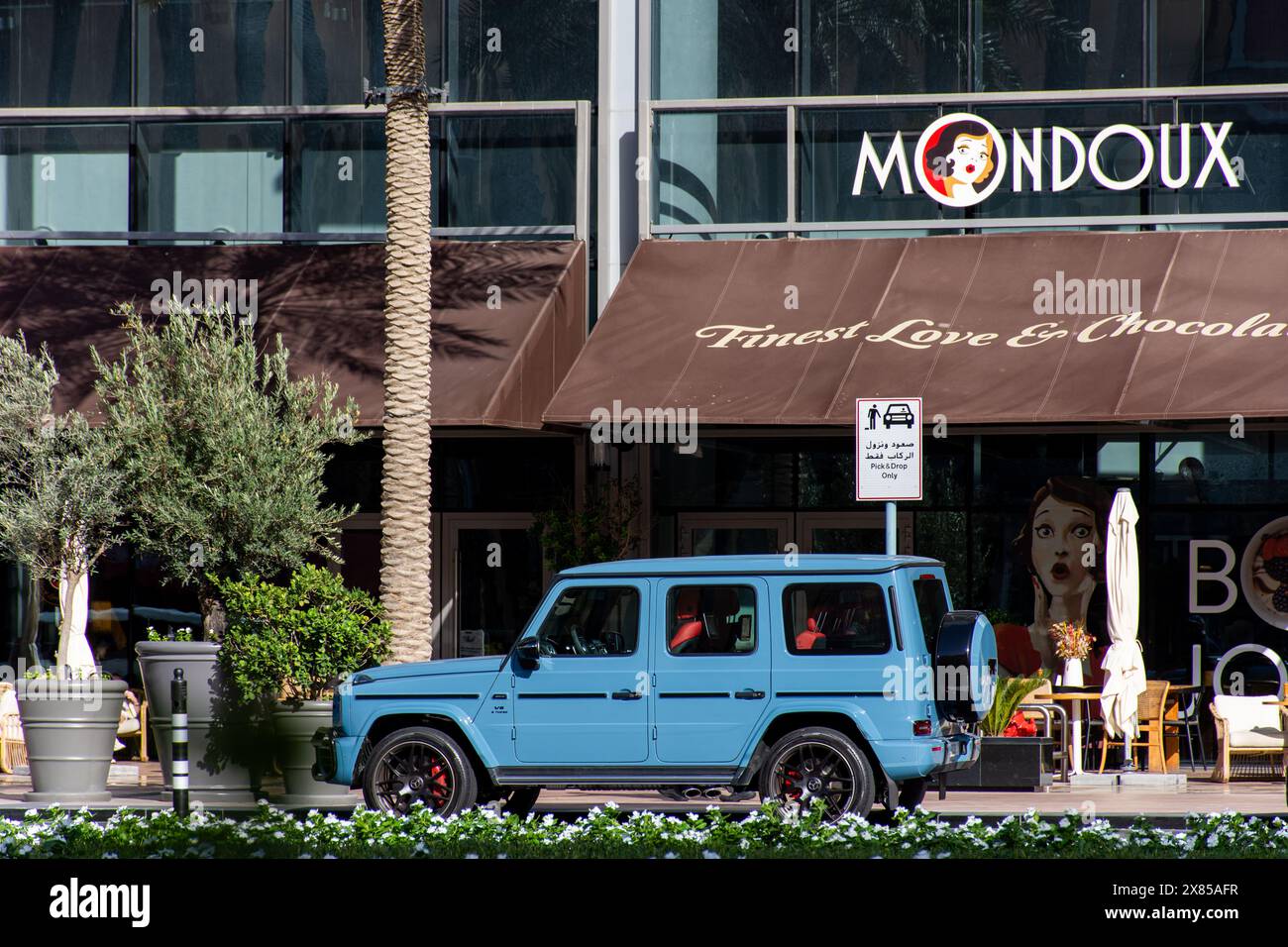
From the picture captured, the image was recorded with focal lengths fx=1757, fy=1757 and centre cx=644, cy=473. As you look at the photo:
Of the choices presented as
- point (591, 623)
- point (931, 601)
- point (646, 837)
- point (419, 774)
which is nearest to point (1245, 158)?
point (931, 601)

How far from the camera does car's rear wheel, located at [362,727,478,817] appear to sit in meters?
11.9

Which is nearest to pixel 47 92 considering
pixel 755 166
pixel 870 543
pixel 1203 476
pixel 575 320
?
pixel 575 320

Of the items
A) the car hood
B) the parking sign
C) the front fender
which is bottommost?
the front fender

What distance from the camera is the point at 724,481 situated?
1884 cm

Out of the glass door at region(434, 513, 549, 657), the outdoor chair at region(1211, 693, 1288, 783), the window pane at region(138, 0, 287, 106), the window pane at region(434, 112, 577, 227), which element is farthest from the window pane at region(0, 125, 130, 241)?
the outdoor chair at region(1211, 693, 1288, 783)

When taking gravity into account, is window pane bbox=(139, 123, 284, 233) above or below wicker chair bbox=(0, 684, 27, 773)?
above

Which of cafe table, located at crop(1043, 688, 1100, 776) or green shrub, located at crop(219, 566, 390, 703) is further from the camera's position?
cafe table, located at crop(1043, 688, 1100, 776)

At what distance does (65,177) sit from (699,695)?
11616 millimetres

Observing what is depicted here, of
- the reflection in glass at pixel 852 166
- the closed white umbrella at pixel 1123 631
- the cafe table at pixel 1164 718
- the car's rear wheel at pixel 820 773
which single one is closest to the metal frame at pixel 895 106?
the reflection in glass at pixel 852 166

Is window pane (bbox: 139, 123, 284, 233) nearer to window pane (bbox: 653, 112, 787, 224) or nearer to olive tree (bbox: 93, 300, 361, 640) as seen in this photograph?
olive tree (bbox: 93, 300, 361, 640)

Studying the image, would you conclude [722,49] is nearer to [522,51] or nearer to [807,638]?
[522,51]

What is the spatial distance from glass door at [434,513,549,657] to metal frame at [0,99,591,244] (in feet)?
10.4

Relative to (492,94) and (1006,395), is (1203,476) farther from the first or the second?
(492,94)

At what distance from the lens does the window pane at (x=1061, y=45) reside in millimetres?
18453
